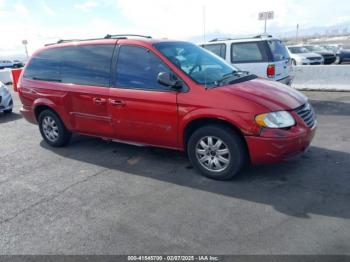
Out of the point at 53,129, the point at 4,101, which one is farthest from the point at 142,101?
the point at 4,101

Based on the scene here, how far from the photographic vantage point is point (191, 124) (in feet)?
14.0

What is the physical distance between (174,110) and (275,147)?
1362mm

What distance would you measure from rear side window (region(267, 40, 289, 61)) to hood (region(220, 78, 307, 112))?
13.5 ft

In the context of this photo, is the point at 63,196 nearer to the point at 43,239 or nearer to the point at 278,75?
the point at 43,239

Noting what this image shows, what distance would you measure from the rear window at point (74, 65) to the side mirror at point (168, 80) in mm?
1065

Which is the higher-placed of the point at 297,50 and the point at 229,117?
the point at 229,117

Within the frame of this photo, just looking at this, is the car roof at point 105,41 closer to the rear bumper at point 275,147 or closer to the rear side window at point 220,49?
the rear bumper at point 275,147

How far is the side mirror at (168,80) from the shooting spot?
Result: 414 cm

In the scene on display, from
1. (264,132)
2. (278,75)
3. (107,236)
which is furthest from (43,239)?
(278,75)

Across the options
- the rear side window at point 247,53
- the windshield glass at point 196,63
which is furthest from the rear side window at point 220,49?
the windshield glass at point 196,63

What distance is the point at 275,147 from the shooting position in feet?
12.5

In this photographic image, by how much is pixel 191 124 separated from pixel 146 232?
1614 mm

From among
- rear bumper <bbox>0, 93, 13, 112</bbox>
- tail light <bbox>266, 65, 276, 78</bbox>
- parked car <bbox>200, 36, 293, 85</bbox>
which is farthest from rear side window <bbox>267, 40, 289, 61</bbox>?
rear bumper <bbox>0, 93, 13, 112</bbox>

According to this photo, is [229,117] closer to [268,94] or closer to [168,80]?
[268,94]
